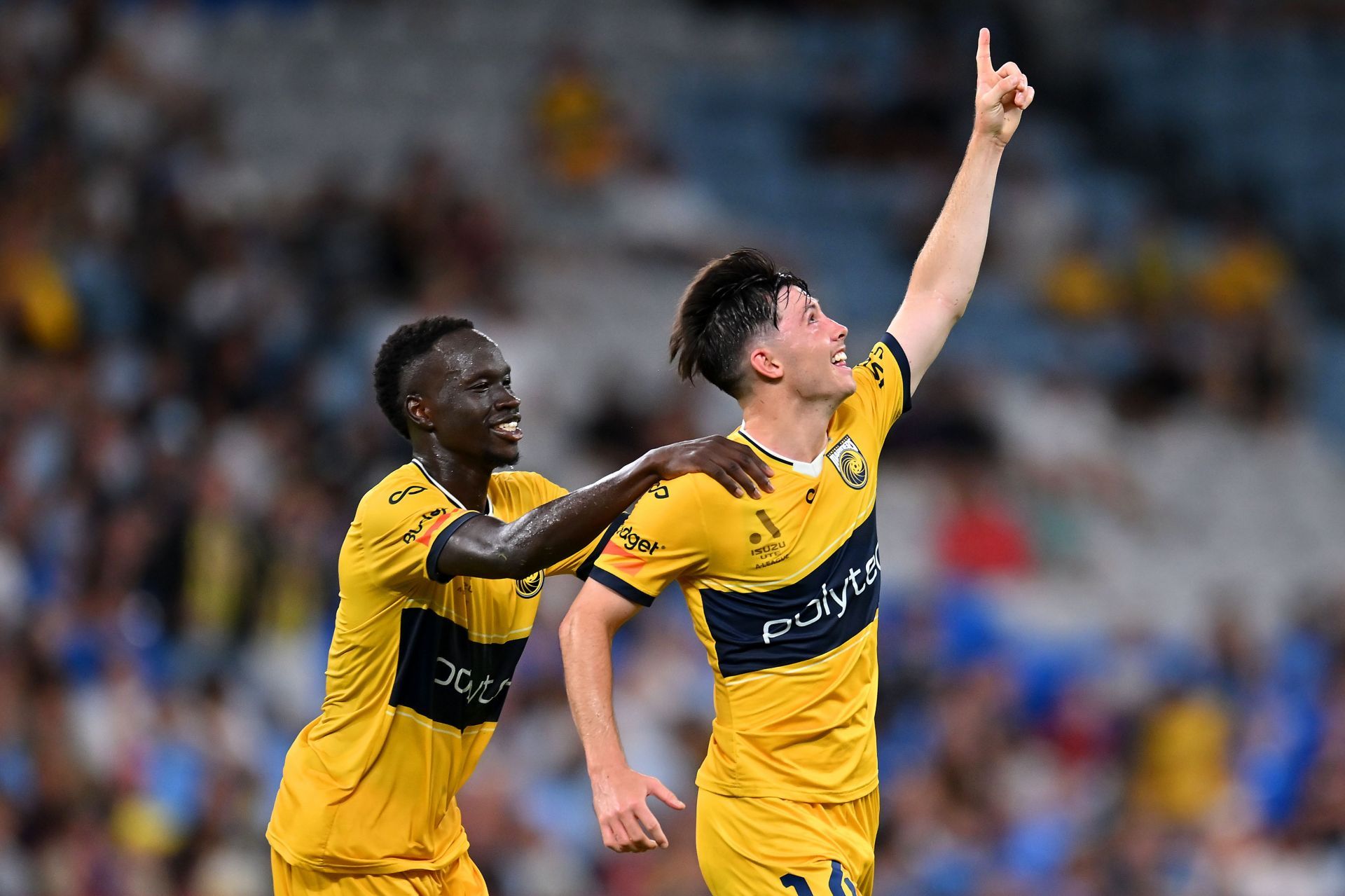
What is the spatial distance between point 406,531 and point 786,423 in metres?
1.10

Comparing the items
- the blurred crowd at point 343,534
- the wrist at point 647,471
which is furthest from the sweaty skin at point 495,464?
the blurred crowd at point 343,534

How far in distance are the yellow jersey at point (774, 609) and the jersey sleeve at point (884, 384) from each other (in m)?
0.37

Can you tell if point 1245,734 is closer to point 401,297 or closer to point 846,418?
point 401,297

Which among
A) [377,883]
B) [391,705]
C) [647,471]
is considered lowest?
[377,883]

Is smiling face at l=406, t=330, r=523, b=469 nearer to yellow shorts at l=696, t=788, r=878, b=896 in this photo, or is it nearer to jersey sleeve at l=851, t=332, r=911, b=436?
jersey sleeve at l=851, t=332, r=911, b=436

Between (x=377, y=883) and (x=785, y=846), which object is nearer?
(x=785, y=846)

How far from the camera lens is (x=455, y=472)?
547cm

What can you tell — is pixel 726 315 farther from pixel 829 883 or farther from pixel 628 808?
pixel 829 883

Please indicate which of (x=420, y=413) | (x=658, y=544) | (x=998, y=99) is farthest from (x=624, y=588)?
(x=998, y=99)

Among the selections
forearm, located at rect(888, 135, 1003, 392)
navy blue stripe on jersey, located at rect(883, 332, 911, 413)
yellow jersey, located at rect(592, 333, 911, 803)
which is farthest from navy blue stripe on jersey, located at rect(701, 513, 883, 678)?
forearm, located at rect(888, 135, 1003, 392)

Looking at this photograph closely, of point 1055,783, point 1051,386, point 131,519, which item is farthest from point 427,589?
point 1051,386

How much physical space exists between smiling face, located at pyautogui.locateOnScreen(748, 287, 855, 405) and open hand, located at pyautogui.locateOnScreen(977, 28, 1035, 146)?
0.94 metres

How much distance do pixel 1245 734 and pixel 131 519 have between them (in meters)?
6.89

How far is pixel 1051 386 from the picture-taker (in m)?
14.8
